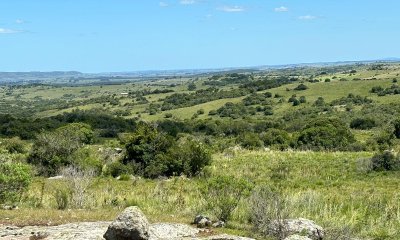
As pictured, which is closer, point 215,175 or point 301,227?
point 301,227

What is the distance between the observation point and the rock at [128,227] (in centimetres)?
1186

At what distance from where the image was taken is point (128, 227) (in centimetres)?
1184

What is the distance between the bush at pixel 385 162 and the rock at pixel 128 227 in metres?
21.9

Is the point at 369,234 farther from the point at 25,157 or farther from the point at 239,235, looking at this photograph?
the point at 25,157

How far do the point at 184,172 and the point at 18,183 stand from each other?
1420 cm

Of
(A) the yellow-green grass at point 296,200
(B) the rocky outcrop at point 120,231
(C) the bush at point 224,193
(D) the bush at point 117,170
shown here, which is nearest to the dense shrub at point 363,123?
(A) the yellow-green grass at point 296,200

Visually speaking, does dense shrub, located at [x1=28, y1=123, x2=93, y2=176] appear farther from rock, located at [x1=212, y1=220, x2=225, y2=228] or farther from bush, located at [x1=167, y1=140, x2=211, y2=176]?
rock, located at [x1=212, y1=220, x2=225, y2=228]

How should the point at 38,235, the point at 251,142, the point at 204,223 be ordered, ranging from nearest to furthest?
the point at 38,235
the point at 204,223
the point at 251,142

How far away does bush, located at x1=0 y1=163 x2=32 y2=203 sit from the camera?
1781cm

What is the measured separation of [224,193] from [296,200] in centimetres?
259

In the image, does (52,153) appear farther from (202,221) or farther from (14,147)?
(202,221)

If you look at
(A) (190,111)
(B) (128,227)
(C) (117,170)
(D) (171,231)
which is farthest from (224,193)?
(A) (190,111)

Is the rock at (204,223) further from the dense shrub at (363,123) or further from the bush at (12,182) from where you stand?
the dense shrub at (363,123)

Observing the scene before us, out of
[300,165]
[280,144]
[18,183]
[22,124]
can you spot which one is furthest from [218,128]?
[18,183]
